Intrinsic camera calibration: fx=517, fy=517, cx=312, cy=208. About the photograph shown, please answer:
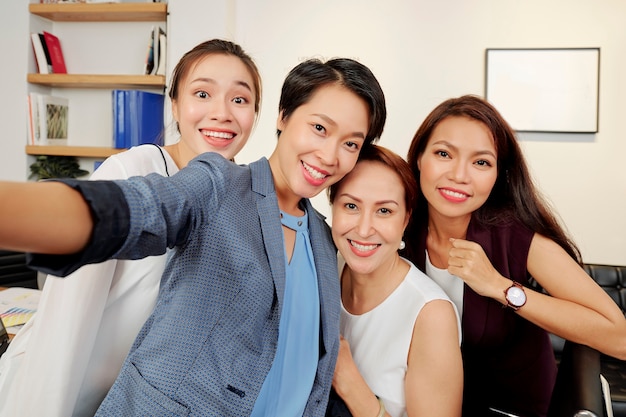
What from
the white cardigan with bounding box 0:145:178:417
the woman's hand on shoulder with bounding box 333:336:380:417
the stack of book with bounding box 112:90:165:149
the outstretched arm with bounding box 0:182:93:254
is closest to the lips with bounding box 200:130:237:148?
→ the white cardigan with bounding box 0:145:178:417

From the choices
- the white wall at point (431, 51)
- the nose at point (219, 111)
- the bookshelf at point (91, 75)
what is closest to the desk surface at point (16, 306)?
the nose at point (219, 111)

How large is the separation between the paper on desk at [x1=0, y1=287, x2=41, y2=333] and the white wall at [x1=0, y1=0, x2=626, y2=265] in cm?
182

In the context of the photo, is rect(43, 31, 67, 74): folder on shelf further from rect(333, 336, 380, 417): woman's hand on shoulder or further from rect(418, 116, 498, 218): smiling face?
rect(333, 336, 380, 417): woman's hand on shoulder

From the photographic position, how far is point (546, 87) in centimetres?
365

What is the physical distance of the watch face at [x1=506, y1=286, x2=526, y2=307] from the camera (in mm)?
1669

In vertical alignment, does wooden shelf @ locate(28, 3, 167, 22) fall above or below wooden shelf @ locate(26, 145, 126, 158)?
above

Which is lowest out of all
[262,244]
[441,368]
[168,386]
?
[441,368]

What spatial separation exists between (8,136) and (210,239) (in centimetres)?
374

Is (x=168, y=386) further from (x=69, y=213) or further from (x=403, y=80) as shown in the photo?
(x=403, y=80)

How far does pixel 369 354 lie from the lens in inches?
63.3

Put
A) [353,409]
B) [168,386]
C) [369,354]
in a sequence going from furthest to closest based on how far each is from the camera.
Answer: [369,354]
[353,409]
[168,386]

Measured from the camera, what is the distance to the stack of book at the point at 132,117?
3824 mm

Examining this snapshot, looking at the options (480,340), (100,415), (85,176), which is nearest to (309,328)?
(100,415)

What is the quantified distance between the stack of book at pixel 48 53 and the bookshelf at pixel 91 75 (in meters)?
0.09
